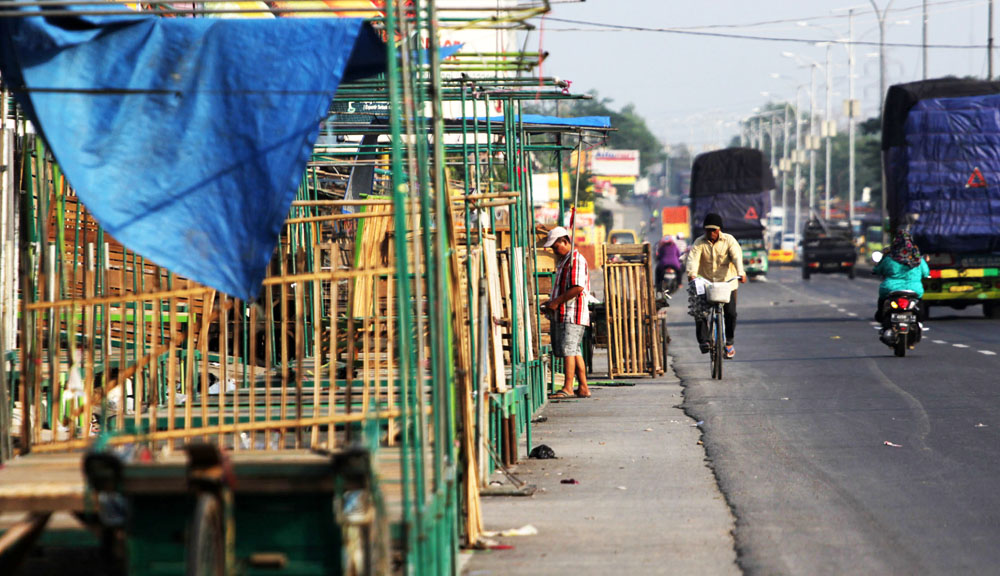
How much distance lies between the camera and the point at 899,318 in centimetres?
1912

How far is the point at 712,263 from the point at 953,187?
42.6 feet

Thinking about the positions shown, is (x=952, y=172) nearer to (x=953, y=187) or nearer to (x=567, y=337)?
(x=953, y=187)

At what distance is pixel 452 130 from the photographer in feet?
50.8

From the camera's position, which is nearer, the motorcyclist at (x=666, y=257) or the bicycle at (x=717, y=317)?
the bicycle at (x=717, y=317)

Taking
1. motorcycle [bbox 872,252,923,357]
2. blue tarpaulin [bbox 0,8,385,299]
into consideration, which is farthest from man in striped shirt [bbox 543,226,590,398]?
blue tarpaulin [bbox 0,8,385,299]

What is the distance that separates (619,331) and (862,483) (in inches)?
320

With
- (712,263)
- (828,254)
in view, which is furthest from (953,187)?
(828,254)

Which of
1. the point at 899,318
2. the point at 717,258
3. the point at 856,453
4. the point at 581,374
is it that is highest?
the point at 717,258

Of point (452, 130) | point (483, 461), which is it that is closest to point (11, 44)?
point (483, 461)

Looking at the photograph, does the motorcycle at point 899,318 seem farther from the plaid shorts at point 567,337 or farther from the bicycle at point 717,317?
the plaid shorts at point 567,337

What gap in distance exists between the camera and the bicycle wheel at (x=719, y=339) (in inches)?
639

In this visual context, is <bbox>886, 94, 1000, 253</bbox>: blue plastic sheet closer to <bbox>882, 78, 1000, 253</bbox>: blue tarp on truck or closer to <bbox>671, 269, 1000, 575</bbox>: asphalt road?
<bbox>882, 78, 1000, 253</bbox>: blue tarp on truck

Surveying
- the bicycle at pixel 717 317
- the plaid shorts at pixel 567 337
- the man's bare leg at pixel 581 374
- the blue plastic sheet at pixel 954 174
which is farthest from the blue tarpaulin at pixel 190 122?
the blue plastic sheet at pixel 954 174

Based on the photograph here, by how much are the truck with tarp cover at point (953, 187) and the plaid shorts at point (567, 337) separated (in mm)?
15355
